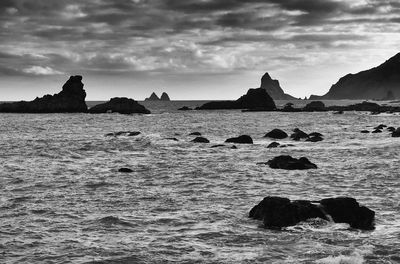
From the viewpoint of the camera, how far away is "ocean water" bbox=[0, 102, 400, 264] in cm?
1736

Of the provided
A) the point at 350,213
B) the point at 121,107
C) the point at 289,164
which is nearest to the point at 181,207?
the point at 350,213

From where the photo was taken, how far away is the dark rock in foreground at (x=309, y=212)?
68.1 ft

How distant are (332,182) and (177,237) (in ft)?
49.5

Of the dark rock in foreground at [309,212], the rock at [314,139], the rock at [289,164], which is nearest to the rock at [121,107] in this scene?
the rock at [314,139]

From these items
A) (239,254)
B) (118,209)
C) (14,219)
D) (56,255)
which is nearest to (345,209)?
(239,254)

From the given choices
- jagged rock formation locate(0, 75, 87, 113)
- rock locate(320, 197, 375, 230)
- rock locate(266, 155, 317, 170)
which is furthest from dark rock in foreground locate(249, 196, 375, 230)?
jagged rock formation locate(0, 75, 87, 113)

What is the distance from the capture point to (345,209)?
21.4 m

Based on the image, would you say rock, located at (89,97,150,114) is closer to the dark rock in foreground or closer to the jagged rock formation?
the jagged rock formation

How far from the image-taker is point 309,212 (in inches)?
852

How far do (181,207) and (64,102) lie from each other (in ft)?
508

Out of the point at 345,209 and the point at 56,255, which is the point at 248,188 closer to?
the point at 345,209

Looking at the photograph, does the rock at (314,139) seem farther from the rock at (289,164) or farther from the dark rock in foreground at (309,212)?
the dark rock in foreground at (309,212)

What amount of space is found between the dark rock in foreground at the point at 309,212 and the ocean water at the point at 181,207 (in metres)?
0.47

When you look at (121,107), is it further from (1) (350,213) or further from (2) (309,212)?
(1) (350,213)
